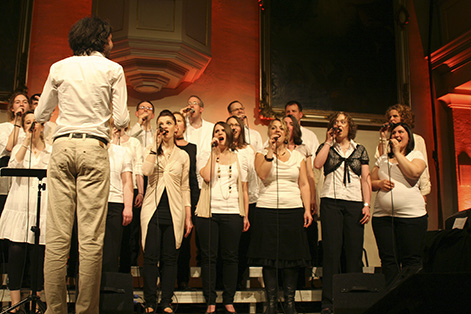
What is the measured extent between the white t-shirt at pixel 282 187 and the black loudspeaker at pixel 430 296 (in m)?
2.28

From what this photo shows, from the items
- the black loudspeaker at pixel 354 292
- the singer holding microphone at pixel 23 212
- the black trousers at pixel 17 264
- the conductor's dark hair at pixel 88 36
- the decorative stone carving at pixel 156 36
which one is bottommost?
the black loudspeaker at pixel 354 292

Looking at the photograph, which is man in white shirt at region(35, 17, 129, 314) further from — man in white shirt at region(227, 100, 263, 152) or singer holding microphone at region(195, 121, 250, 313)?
man in white shirt at region(227, 100, 263, 152)

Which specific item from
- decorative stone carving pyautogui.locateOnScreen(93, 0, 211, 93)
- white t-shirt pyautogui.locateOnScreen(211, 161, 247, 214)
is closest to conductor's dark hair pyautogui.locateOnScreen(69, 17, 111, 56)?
white t-shirt pyautogui.locateOnScreen(211, 161, 247, 214)

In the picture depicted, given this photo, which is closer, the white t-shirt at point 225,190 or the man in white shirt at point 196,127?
the white t-shirt at point 225,190

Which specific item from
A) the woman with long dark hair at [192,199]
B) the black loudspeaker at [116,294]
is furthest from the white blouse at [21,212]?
the woman with long dark hair at [192,199]

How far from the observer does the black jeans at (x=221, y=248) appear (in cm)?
385

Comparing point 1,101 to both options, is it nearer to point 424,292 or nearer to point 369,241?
point 369,241

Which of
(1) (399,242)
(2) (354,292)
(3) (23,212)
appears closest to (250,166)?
(1) (399,242)

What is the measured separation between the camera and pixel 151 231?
153 inches

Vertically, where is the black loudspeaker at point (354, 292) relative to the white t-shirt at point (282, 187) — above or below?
below

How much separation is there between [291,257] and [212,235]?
66cm

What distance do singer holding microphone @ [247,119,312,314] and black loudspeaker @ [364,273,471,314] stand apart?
2129mm

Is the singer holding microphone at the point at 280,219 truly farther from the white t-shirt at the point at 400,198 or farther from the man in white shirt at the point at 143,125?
the man in white shirt at the point at 143,125

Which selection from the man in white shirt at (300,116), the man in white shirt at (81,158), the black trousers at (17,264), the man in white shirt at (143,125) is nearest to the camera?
the man in white shirt at (81,158)
